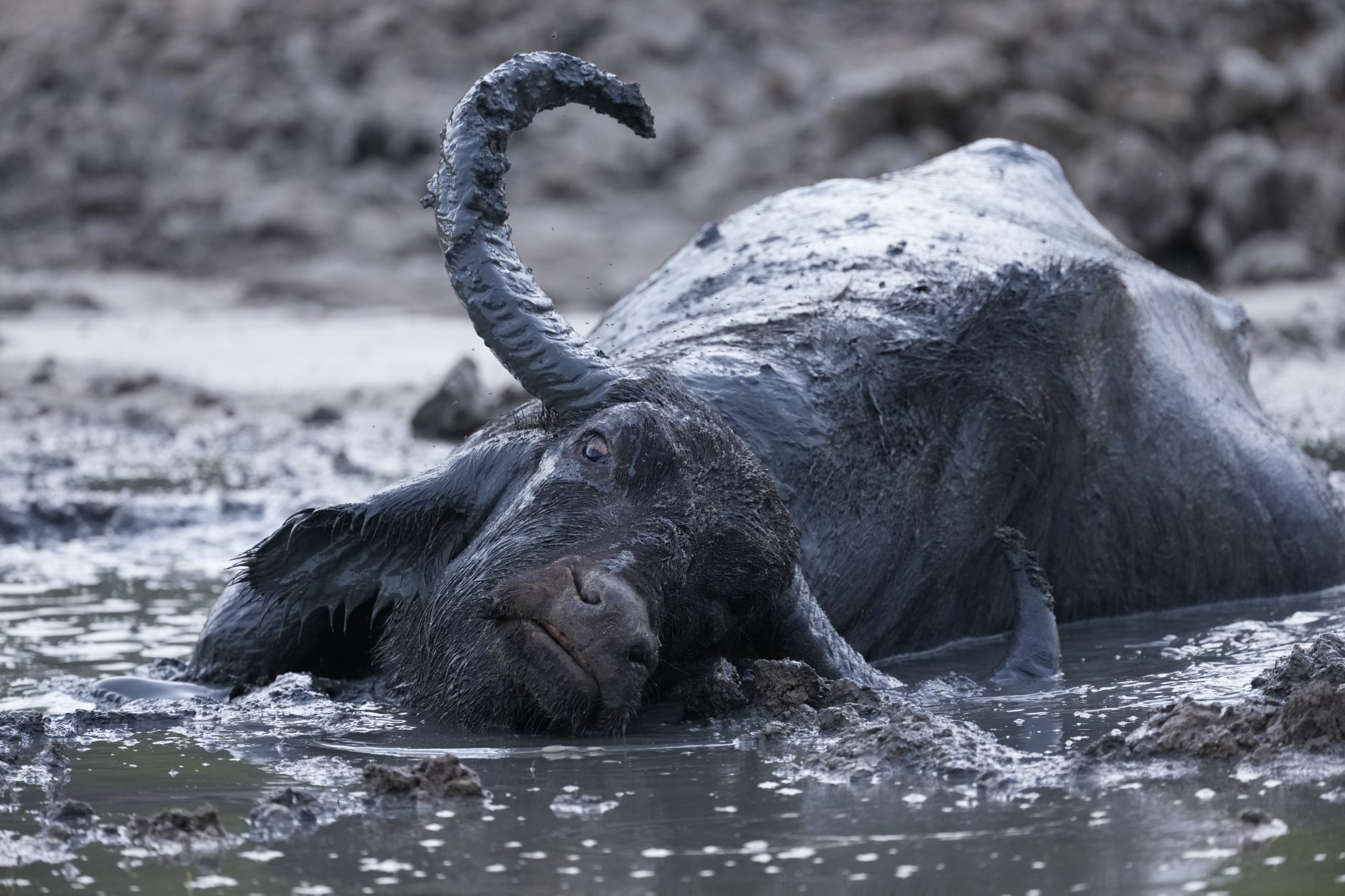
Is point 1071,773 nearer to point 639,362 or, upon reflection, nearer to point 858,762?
point 858,762

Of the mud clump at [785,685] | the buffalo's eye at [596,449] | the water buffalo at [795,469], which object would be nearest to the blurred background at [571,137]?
the water buffalo at [795,469]

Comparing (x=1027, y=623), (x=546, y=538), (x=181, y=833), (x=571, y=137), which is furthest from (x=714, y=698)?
(x=571, y=137)

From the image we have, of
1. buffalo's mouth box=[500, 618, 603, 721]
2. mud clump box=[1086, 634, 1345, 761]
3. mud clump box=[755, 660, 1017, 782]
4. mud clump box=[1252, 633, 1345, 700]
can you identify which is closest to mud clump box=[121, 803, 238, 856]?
buffalo's mouth box=[500, 618, 603, 721]

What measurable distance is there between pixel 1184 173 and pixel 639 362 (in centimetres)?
1695

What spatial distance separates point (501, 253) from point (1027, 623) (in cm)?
176

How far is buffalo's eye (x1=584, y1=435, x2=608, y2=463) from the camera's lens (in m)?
4.56

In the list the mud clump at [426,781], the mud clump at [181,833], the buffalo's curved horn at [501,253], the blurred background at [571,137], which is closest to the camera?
the mud clump at [181,833]

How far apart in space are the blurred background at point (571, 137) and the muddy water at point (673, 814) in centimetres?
1209

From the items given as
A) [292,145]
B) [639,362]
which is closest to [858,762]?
[639,362]

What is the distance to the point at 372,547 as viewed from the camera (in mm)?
4957

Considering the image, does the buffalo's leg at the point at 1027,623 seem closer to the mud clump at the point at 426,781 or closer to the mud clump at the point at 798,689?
the mud clump at the point at 798,689

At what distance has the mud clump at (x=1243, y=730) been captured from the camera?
379 cm

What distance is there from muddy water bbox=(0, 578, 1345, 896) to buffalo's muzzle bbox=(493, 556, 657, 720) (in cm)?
14

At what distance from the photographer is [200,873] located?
3184 millimetres
